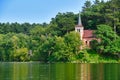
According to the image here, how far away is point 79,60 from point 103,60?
5.69 m

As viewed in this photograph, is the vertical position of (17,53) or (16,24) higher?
(16,24)

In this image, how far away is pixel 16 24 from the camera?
179000 mm

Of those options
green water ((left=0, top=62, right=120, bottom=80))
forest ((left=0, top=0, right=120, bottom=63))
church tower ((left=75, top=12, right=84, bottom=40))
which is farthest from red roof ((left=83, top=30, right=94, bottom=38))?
green water ((left=0, top=62, right=120, bottom=80))

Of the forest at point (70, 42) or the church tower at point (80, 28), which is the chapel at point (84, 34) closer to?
the church tower at point (80, 28)

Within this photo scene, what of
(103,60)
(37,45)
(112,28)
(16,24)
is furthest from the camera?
(16,24)

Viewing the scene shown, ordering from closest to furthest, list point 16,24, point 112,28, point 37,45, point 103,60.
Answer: point 103,60
point 112,28
point 37,45
point 16,24

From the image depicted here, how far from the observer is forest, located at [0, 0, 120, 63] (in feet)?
320

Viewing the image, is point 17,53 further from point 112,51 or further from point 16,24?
point 16,24

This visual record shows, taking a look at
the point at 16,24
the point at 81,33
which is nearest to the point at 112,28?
the point at 81,33

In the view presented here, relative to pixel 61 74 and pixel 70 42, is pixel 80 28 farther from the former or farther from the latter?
pixel 61 74

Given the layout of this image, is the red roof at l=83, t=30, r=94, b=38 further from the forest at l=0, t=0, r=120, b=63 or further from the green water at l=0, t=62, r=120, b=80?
the green water at l=0, t=62, r=120, b=80

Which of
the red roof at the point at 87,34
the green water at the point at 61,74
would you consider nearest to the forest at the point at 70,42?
the red roof at the point at 87,34

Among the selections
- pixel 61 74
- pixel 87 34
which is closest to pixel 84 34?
pixel 87 34

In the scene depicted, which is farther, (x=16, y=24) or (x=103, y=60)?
(x=16, y=24)
